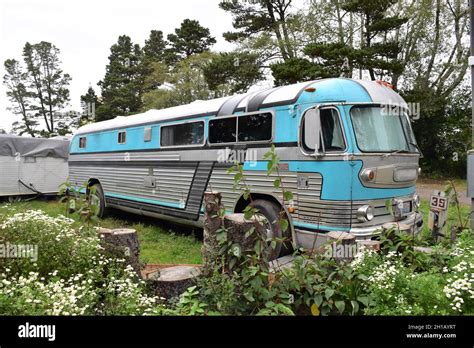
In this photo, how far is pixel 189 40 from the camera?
197 inches

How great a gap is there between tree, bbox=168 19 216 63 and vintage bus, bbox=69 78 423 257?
96 cm

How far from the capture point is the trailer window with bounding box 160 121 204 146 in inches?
239

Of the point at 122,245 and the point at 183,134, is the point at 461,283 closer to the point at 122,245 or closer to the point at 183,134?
the point at 122,245

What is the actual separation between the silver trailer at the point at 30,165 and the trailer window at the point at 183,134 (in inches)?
290

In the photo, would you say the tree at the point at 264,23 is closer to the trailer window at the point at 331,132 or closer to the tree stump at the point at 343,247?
the trailer window at the point at 331,132

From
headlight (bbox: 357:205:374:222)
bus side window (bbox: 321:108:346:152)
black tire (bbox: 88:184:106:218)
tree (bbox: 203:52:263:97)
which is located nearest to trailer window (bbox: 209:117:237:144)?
tree (bbox: 203:52:263:97)

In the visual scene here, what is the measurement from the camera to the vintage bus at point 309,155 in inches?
167

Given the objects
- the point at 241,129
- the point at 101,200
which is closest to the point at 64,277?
the point at 241,129

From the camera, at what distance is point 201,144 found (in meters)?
5.96

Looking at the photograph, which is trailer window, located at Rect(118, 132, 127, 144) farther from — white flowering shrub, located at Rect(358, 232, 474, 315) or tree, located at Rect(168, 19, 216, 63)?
white flowering shrub, located at Rect(358, 232, 474, 315)

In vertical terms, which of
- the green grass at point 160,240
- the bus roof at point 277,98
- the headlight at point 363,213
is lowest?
the green grass at point 160,240

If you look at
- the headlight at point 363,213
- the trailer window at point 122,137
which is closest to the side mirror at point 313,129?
the headlight at point 363,213
